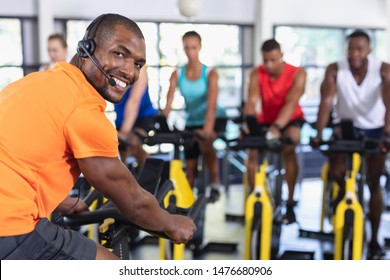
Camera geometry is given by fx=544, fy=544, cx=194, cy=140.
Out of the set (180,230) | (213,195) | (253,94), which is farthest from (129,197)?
(213,195)

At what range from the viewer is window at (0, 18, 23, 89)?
5.68 metres

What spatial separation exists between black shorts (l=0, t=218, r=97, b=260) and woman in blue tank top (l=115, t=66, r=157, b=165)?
198cm

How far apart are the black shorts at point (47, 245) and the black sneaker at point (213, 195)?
293cm

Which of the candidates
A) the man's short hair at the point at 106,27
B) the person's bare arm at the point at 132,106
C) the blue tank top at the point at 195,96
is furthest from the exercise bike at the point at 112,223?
the blue tank top at the point at 195,96

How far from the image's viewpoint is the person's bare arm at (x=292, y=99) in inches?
151

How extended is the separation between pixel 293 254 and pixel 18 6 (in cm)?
379

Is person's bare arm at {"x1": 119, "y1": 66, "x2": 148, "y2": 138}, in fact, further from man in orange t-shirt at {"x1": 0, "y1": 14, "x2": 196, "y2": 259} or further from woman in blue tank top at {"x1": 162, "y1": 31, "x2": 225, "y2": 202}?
man in orange t-shirt at {"x1": 0, "y1": 14, "x2": 196, "y2": 259}

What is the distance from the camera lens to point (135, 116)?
3.85m

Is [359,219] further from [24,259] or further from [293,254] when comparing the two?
[24,259]

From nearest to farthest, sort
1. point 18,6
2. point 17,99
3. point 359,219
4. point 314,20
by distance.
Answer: point 17,99
point 359,219
point 18,6
point 314,20

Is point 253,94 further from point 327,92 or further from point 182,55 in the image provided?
point 182,55

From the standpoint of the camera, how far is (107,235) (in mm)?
1704

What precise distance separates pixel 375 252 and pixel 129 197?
281 centimetres
